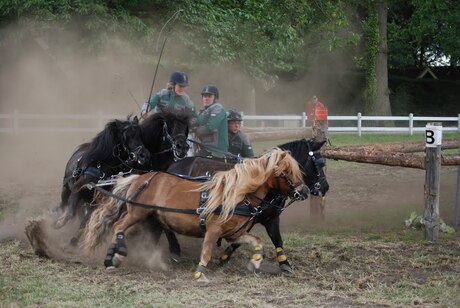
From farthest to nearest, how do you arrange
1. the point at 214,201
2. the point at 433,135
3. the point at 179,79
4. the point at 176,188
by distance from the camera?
the point at 179,79
the point at 433,135
the point at 176,188
the point at 214,201

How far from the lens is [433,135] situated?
9.98 meters

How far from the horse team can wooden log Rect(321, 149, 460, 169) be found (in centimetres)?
208

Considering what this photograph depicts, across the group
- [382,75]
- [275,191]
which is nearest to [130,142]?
[275,191]

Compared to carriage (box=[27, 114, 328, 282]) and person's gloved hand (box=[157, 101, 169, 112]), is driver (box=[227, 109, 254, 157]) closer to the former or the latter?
person's gloved hand (box=[157, 101, 169, 112])

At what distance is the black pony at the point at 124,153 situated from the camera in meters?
9.48

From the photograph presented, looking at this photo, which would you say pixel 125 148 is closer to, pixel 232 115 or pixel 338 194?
pixel 232 115

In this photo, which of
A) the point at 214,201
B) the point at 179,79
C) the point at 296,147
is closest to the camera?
the point at 214,201

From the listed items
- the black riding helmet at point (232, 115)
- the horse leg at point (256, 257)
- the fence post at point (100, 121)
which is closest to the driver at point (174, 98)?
the black riding helmet at point (232, 115)

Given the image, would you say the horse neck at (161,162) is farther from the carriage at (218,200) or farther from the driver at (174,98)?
the driver at (174,98)

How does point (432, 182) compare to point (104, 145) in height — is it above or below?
below

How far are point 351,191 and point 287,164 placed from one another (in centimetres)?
654

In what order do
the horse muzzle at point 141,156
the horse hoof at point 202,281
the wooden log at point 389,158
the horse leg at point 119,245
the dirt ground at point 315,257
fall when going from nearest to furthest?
the dirt ground at point 315,257 → the horse hoof at point 202,281 → the horse leg at point 119,245 → the horse muzzle at point 141,156 → the wooden log at point 389,158

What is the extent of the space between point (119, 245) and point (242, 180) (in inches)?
61.4

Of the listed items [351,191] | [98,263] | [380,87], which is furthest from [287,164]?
[380,87]
